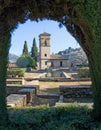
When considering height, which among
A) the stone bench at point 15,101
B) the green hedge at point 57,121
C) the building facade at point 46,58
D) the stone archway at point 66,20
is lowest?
the green hedge at point 57,121

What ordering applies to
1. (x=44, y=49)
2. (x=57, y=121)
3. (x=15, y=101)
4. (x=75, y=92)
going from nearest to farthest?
1. (x=57, y=121)
2. (x=15, y=101)
3. (x=75, y=92)
4. (x=44, y=49)

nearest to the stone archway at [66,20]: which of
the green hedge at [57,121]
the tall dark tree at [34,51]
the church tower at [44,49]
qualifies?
the green hedge at [57,121]

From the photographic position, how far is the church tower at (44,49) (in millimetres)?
77250

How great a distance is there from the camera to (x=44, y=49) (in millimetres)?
79812

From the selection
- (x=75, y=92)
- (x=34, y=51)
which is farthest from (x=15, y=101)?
(x=34, y=51)

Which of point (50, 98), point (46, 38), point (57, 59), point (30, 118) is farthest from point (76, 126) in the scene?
point (57, 59)

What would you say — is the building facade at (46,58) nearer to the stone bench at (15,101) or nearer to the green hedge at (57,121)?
the stone bench at (15,101)

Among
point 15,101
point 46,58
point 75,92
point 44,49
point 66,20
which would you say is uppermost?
point 44,49

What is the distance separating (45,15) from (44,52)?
74.3 metres

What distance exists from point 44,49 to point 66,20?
73541mm

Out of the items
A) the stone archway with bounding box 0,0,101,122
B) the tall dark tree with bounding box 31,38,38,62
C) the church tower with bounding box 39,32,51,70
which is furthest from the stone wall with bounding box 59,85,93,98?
the tall dark tree with bounding box 31,38,38,62

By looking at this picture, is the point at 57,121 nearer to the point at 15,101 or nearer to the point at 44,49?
the point at 15,101

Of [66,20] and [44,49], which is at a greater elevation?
[44,49]

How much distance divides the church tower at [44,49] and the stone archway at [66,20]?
6955 centimetres
